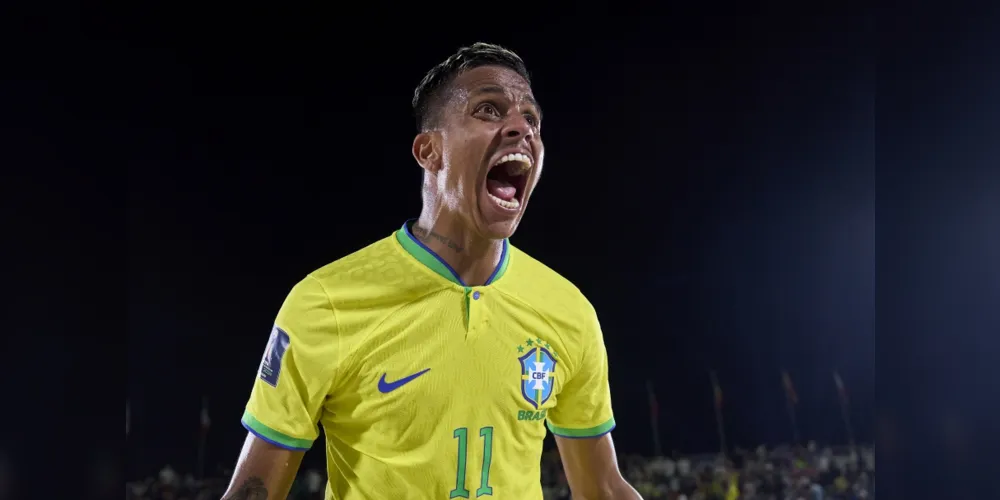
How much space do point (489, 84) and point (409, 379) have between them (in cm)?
44

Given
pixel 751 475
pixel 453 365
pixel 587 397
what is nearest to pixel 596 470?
pixel 587 397

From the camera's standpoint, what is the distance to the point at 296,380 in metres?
1.25

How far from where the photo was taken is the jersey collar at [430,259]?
4.41ft

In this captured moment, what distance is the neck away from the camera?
135 cm

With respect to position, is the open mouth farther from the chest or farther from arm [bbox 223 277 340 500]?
arm [bbox 223 277 340 500]

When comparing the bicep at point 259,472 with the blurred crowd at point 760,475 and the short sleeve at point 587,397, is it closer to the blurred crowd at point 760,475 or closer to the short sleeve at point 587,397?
the short sleeve at point 587,397

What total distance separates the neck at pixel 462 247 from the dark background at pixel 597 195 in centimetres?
94

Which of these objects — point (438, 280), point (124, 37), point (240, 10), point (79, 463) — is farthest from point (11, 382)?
point (438, 280)

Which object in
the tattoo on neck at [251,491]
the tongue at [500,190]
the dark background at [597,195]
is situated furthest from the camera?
the dark background at [597,195]

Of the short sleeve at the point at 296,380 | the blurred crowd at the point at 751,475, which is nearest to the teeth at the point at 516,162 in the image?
the short sleeve at the point at 296,380

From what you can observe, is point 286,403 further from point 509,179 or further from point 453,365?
point 509,179

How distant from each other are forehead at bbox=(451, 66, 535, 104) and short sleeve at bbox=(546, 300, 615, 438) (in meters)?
0.36

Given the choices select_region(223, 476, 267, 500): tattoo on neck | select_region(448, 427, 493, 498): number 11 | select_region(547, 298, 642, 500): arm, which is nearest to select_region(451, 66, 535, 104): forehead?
select_region(547, 298, 642, 500): arm

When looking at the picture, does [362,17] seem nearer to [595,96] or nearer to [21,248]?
[595,96]
